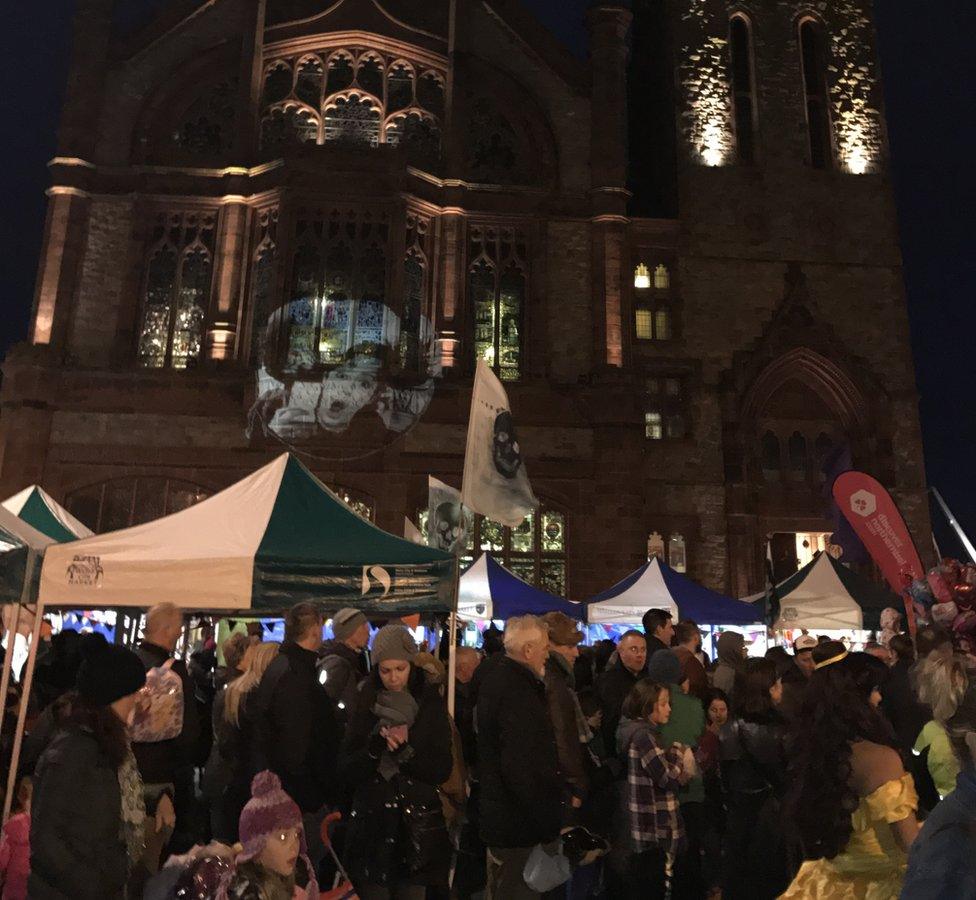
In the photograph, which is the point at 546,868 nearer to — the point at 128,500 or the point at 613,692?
the point at 613,692

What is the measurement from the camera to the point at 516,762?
484 centimetres

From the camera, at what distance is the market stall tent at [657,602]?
1502 cm

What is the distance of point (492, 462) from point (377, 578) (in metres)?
1.52

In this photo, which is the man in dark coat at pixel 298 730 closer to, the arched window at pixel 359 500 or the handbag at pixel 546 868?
the handbag at pixel 546 868

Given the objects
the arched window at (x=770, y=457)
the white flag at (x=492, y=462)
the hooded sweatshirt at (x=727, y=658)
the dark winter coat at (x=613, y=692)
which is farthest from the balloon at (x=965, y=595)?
the arched window at (x=770, y=457)

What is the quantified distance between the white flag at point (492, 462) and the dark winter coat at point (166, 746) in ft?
8.92

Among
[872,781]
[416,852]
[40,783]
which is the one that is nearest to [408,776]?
[416,852]

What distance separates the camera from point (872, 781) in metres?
3.36

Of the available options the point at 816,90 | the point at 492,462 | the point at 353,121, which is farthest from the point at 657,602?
the point at 816,90

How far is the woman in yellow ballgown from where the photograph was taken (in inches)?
133

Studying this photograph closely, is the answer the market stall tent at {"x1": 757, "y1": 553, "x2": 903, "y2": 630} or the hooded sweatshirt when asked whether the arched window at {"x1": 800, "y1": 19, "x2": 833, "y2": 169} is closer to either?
the market stall tent at {"x1": 757, "y1": 553, "x2": 903, "y2": 630}

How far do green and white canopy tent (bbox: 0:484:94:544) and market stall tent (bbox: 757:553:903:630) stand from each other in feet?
33.1

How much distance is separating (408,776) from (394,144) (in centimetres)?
2182

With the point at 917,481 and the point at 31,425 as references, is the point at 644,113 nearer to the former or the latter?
the point at 917,481
